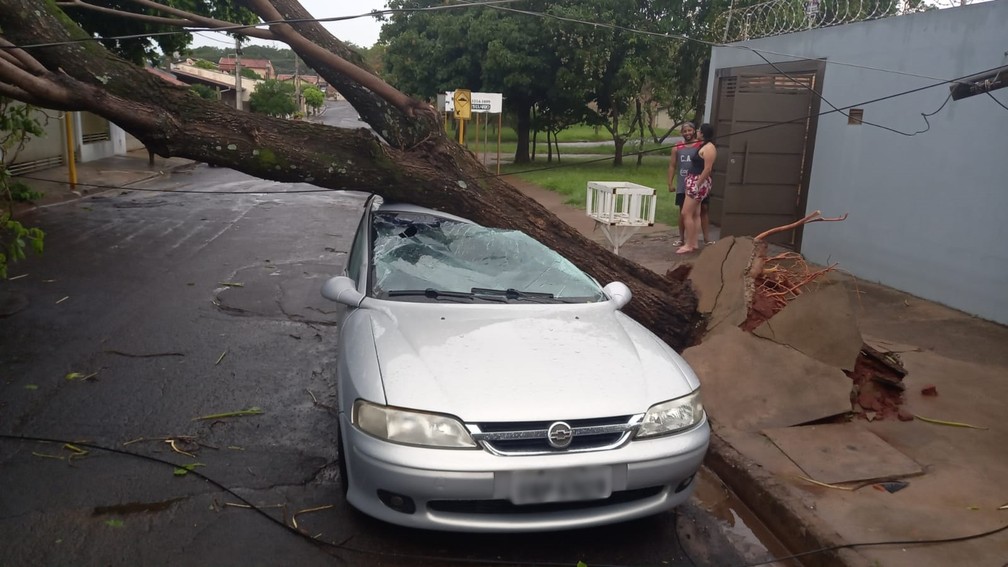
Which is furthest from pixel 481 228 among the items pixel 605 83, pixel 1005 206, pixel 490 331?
pixel 605 83

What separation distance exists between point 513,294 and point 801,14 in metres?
7.40

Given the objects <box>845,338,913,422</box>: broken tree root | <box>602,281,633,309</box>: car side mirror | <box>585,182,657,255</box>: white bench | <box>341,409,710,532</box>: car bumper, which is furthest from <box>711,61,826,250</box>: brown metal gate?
<box>341,409,710,532</box>: car bumper

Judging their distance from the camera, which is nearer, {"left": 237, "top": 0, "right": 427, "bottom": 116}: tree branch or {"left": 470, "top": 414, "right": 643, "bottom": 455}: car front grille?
{"left": 470, "top": 414, "right": 643, "bottom": 455}: car front grille

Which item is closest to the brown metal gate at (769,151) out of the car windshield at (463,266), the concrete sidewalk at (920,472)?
the concrete sidewalk at (920,472)

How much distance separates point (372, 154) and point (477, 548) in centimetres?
310

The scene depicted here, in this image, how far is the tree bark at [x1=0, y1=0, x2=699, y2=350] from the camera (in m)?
5.30

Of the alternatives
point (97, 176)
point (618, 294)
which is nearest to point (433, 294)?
point (618, 294)

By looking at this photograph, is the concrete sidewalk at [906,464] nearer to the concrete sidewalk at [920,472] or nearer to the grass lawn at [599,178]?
the concrete sidewalk at [920,472]

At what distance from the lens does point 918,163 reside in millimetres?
7992

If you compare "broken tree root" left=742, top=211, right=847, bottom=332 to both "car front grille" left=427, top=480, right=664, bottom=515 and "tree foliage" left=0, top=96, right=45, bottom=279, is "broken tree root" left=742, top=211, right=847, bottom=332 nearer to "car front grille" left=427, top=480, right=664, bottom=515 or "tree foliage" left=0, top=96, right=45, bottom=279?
"car front grille" left=427, top=480, right=664, bottom=515

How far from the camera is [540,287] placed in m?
4.66

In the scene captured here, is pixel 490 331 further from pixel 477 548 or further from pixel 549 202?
pixel 549 202

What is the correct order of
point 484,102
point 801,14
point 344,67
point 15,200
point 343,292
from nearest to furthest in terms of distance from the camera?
point 343,292 → point 344,67 → point 801,14 → point 15,200 → point 484,102

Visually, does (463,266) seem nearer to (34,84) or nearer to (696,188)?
(34,84)
